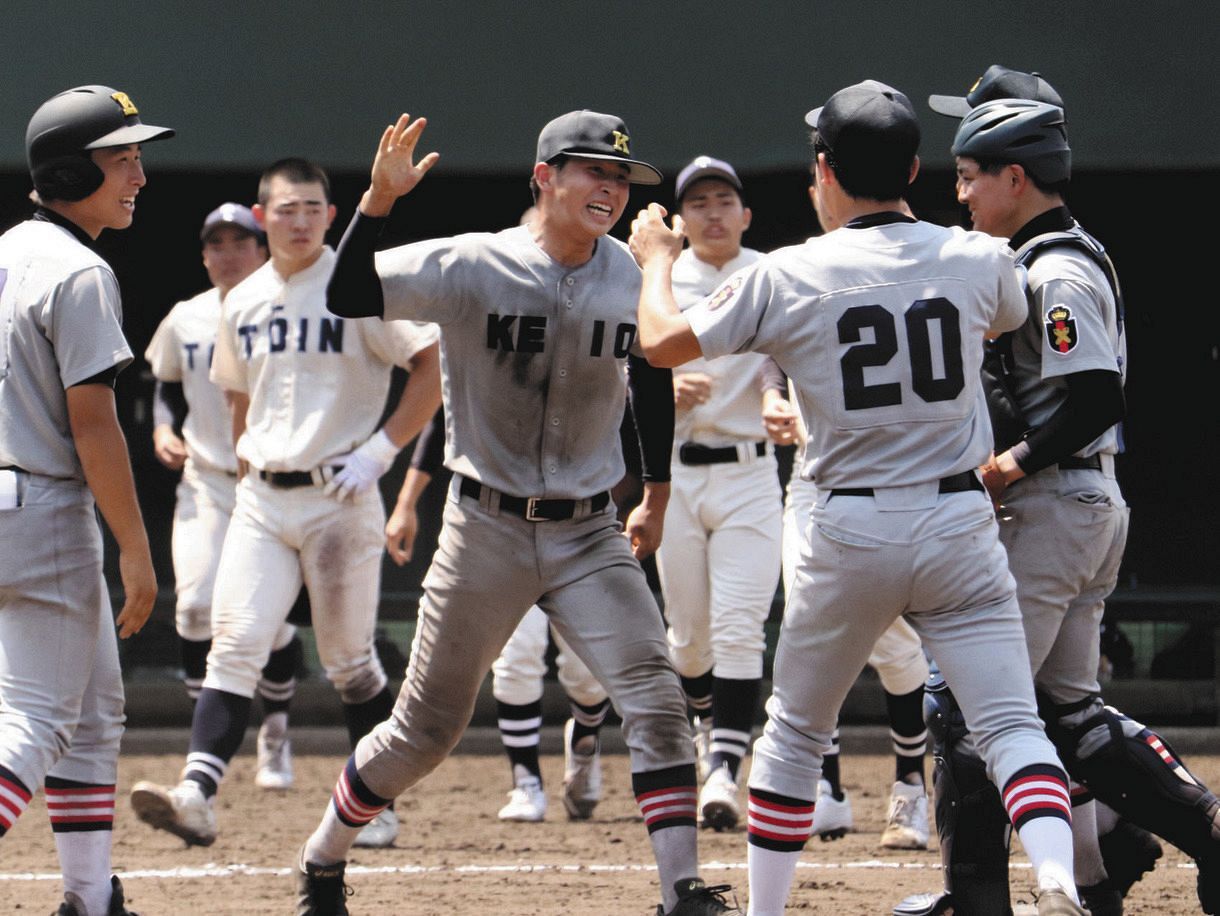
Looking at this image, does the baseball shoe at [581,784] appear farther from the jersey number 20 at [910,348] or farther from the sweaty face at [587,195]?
the jersey number 20 at [910,348]

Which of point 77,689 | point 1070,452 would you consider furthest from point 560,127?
point 77,689

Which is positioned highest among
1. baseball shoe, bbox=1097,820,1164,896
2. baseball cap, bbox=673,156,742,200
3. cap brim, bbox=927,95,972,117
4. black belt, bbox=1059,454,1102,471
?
cap brim, bbox=927,95,972,117

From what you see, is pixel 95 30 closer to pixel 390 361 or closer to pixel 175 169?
pixel 175 169

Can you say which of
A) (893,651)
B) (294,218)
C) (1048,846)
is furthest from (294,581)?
(1048,846)

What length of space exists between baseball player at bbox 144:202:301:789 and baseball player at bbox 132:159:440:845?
A: 1.21m

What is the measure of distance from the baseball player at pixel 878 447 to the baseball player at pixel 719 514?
2.36 metres

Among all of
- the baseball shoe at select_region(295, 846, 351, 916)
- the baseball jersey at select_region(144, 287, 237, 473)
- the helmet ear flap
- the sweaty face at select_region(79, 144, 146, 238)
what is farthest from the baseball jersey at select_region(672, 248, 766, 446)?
the helmet ear flap

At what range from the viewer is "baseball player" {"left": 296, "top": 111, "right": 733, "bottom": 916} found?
416 centimetres

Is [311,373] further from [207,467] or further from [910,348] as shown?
[910,348]

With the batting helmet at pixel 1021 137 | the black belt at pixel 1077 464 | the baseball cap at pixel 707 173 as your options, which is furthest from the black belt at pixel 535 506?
the baseball cap at pixel 707 173

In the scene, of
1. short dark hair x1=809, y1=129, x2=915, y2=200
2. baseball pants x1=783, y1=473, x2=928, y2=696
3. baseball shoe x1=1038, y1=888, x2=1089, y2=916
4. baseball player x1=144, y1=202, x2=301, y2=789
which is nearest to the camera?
baseball shoe x1=1038, y1=888, x2=1089, y2=916

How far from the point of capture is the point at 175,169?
8539 mm

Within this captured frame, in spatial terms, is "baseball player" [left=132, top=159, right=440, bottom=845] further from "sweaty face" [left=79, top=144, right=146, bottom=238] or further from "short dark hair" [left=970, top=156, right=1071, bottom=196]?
"short dark hair" [left=970, top=156, right=1071, bottom=196]

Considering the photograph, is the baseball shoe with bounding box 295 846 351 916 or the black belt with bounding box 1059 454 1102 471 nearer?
the black belt with bounding box 1059 454 1102 471
